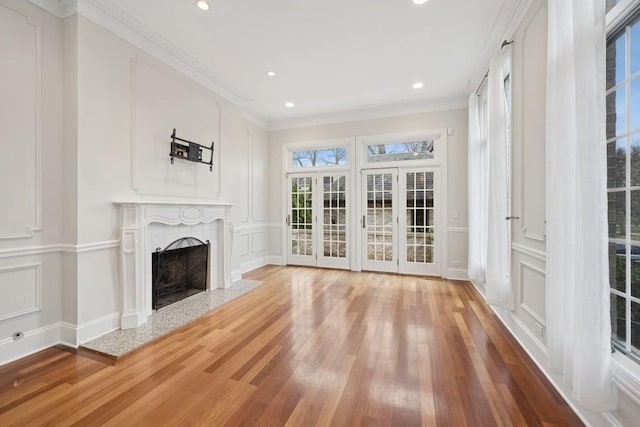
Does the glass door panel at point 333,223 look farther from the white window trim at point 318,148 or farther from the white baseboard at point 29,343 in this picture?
the white baseboard at point 29,343

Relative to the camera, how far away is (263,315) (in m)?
3.23

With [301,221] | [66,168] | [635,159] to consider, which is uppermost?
[66,168]

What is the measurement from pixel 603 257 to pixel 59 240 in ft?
13.7

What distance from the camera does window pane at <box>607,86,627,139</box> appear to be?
1498mm

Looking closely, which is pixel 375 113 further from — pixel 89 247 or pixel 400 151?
pixel 89 247

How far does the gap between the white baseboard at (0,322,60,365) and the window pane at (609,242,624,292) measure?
4433 millimetres

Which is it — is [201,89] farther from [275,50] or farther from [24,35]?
[24,35]

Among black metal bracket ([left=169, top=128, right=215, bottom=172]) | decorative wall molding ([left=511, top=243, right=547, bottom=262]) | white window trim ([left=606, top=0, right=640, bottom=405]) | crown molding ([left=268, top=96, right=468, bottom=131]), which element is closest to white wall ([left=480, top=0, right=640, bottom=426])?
decorative wall molding ([left=511, top=243, right=547, bottom=262])

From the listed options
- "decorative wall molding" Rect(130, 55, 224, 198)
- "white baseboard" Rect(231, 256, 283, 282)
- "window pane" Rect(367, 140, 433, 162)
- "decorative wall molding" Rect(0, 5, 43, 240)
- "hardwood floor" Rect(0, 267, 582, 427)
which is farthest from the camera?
"window pane" Rect(367, 140, 433, 162)

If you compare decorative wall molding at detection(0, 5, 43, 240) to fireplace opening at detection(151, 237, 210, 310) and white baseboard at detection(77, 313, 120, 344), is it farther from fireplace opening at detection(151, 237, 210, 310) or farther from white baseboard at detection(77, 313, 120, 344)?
fireplace opening at detection(151, 237, 210, 310)

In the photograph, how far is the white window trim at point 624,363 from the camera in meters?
1.29

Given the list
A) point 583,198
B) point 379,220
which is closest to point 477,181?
point 379,220

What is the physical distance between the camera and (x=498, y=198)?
2869mm

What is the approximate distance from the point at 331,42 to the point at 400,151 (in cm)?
274
